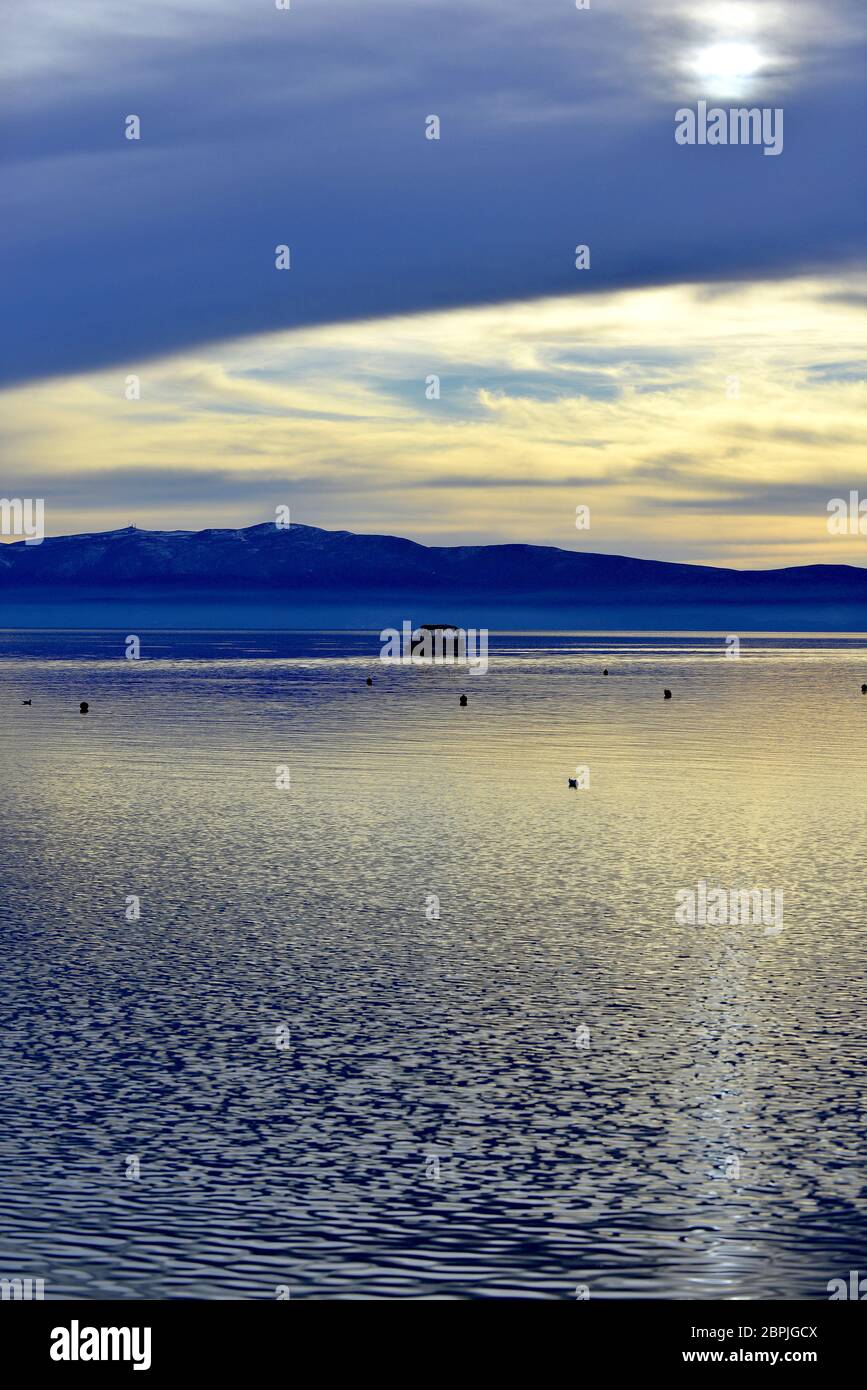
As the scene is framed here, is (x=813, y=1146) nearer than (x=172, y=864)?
Yes

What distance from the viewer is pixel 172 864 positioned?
32750mm

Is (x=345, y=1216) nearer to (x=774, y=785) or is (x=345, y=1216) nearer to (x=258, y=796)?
(x=258, y=796)

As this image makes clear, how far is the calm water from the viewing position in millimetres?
13016

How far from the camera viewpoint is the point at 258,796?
148ft

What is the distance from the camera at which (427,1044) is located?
19047 millimetres

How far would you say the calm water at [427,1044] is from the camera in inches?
512

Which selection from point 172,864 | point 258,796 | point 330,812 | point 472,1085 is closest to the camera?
point 472,1085

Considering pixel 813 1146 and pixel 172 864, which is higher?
pixel 172 864

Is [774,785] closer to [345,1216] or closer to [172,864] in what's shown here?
[172,864]

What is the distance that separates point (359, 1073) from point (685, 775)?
1389 inches
